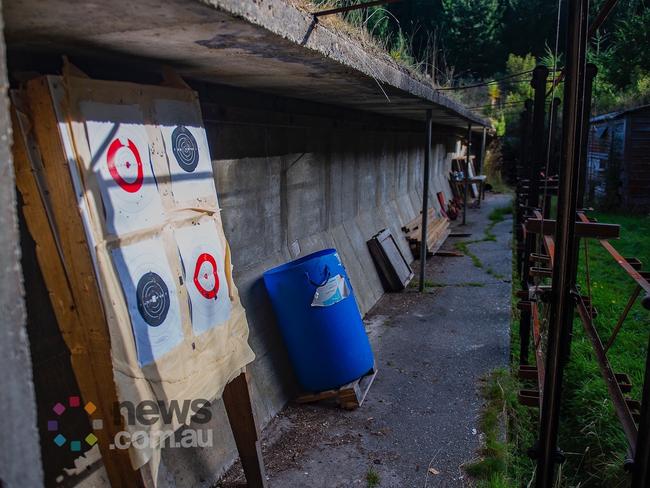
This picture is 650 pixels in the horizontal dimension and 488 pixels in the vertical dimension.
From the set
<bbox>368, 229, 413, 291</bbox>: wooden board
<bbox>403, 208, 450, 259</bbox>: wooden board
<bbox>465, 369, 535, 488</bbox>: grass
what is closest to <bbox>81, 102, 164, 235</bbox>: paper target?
<bbox>465, 369, 535, 488</bbox>: grass

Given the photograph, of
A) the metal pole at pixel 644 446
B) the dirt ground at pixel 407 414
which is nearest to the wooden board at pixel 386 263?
the dirt ground at pixel 407 414

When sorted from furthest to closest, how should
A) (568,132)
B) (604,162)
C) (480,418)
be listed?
(604,162) < (480,418) < (568,132)

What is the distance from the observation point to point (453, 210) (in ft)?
45.4

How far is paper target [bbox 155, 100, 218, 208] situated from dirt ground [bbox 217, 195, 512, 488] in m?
1.82

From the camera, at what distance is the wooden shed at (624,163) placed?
13219 mm

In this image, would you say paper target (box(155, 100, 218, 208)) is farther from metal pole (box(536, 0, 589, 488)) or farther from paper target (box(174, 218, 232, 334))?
metal pole (box(536, 0, 589, 488))

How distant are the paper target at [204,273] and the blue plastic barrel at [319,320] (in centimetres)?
127

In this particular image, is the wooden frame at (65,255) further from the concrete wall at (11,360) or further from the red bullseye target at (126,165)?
the concrete wall at (11,360)

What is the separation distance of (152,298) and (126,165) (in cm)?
56

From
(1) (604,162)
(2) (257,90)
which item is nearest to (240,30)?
(2) (257,90)

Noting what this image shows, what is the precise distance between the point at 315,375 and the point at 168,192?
225 cm

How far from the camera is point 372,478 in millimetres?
3209

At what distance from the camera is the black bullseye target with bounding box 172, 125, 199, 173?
96.2 inches

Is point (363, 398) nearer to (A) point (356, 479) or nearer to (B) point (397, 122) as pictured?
(A) point (356, 479)
